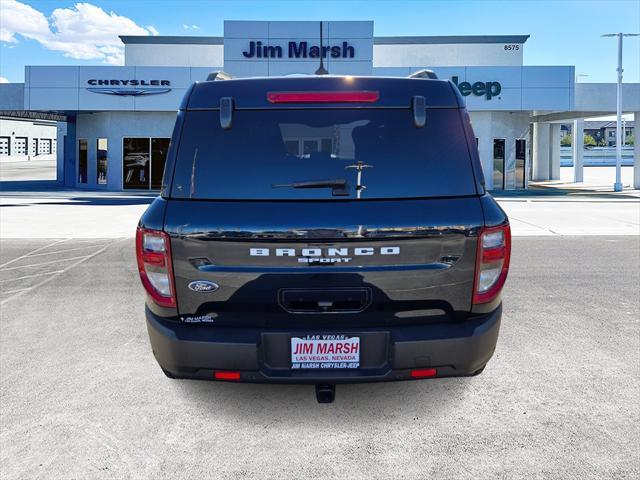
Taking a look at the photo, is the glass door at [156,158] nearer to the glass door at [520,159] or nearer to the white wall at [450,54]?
the white wall at [450,54]

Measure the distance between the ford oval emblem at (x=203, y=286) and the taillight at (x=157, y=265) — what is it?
12 cm

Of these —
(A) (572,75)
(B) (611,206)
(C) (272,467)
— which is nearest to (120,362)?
(C) (272,467)

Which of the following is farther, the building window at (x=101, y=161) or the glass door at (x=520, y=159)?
the glass door at (x=520, y=159)

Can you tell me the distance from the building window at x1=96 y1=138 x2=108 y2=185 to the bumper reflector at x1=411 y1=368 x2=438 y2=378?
30505 mm

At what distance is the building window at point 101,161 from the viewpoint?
31281 millimetres

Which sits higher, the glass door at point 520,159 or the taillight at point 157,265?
the glass door at point 520,159

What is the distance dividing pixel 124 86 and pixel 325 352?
29.2 meters

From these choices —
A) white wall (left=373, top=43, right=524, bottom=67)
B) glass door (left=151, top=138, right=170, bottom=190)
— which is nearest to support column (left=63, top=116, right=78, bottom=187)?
glass door (left=151, top=138, right=170, bottom=190)

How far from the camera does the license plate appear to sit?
3268 mm

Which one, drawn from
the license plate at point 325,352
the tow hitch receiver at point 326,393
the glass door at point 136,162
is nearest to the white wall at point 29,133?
the glass door at point 136,162

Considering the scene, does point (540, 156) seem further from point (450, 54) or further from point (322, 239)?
point (322, 239)

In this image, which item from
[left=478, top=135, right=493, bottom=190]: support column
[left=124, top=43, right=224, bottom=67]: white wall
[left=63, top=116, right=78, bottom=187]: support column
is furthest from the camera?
[left=124, top=43, right=224, bottom=67]: white wall

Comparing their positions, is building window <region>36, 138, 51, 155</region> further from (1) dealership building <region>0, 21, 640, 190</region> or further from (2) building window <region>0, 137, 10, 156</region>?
(1) dealership building <region>0, 21, 640, 190</region>

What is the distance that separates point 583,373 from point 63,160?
35616 mm
